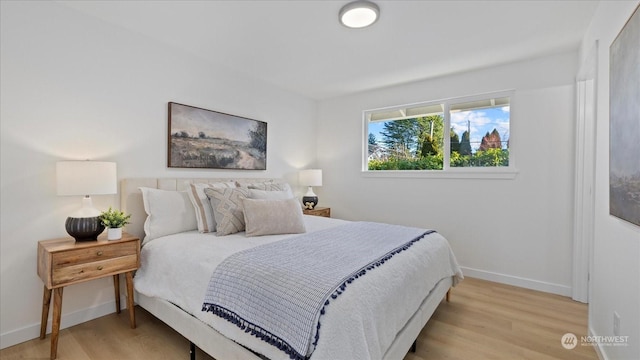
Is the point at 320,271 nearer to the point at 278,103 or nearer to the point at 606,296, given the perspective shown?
the point at 606,296

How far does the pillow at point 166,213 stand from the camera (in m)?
2.36

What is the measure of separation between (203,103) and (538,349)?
3.54m

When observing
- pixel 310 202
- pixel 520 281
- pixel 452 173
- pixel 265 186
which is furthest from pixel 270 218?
pixel 520 281

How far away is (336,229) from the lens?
2.53 m

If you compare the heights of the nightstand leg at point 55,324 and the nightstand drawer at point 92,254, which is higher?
the nightstand drawer at point 92,254

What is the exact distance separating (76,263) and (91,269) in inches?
3.8

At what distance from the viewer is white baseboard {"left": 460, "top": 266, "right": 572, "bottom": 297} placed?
284 cm

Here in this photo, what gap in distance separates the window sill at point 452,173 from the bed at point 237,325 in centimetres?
131

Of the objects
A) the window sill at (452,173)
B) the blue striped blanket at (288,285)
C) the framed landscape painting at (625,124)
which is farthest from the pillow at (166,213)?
the framed landscape painting at (625,124)

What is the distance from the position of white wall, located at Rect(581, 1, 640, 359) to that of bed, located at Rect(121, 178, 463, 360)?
89cm

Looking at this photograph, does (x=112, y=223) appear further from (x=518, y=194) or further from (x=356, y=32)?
(x=518, y=194)

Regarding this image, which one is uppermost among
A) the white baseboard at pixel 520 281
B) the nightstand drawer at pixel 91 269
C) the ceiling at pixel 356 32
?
the ceiling at pixel 356 32

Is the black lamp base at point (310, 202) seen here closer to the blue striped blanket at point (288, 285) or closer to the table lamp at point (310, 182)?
the table lamp at point (310, 182)

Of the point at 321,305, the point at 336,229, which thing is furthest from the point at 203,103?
the point at 321,305
